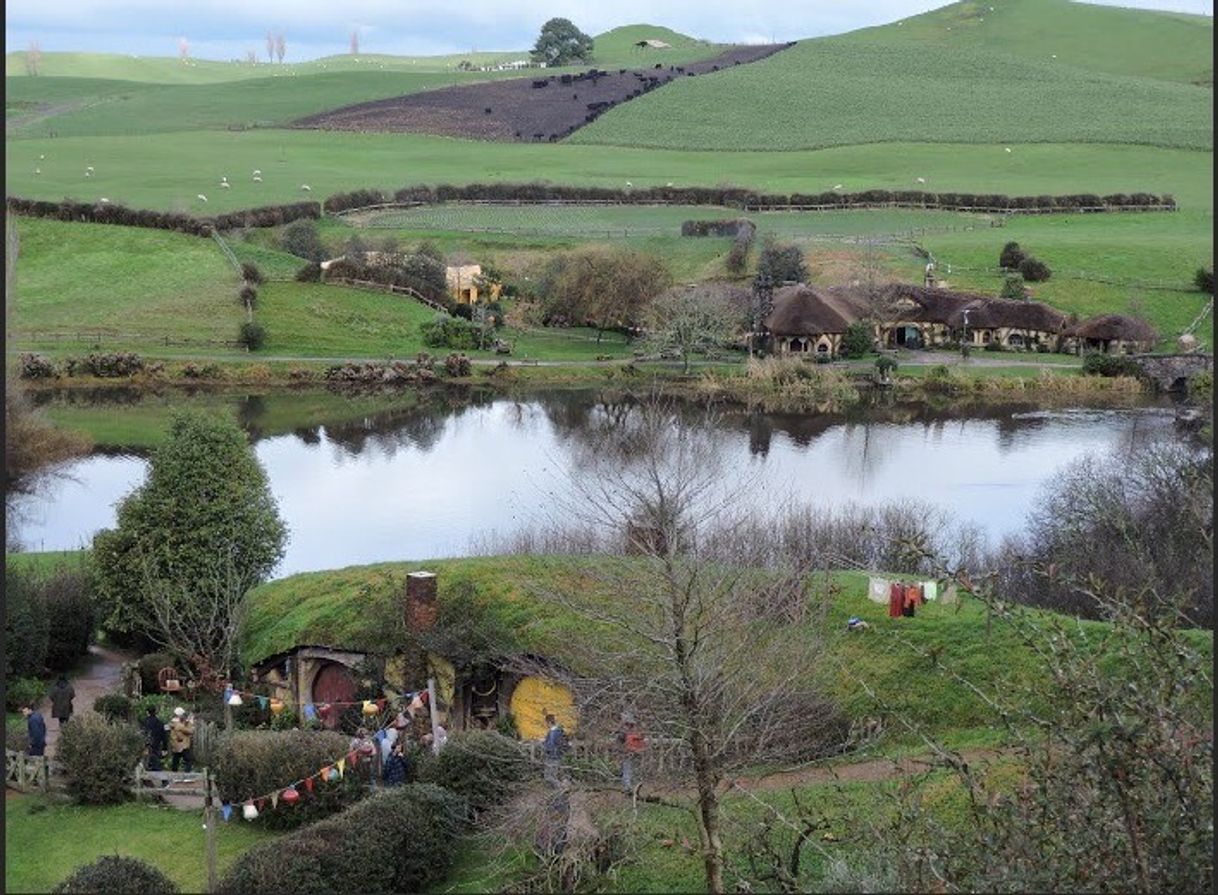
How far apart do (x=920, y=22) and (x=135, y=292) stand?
91.8 meters

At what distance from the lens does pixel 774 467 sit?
45.8 metres

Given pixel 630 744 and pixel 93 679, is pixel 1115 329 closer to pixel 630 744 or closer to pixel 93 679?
pixel 93 679

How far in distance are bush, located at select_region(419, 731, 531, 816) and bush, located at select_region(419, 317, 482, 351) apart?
4539 cm

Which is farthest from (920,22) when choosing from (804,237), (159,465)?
(159,465)

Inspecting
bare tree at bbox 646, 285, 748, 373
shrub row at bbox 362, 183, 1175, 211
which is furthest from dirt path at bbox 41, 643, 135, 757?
shrub row at bbox 362, 183, 1175, 211

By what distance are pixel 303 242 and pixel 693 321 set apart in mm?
21254

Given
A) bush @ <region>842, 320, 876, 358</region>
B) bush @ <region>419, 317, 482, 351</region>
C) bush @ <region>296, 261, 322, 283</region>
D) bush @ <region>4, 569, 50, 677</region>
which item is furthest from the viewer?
bush @ <region>296, 261, 322, 283</region>

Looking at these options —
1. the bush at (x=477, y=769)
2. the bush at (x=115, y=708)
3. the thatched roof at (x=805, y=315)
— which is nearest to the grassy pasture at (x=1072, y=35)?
the thatched roof at (x=805, y=315)

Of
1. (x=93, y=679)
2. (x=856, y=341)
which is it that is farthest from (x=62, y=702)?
(x=856, y=341)

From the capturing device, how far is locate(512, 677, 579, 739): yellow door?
23031 mm

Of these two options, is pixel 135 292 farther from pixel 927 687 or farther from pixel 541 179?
pixel 927 687

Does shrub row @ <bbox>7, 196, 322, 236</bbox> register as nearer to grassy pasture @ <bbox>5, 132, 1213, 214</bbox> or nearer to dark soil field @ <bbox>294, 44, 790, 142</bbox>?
grassy pasture @ <bbox>5, 132, 1213, 214</bbox>

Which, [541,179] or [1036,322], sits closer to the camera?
[1036,322]

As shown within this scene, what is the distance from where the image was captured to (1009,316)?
6694cm
